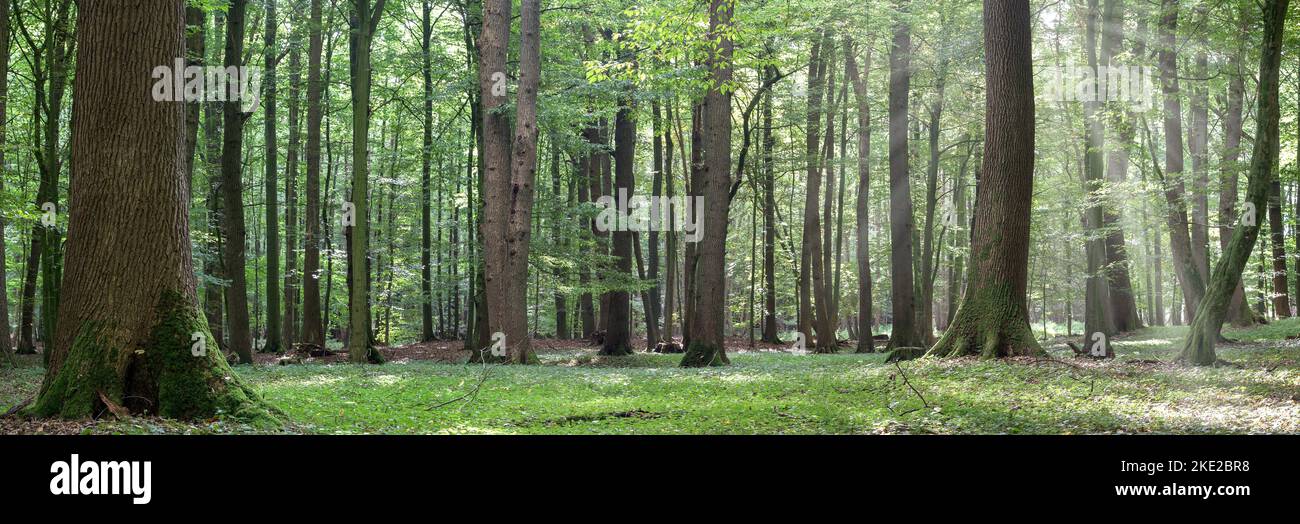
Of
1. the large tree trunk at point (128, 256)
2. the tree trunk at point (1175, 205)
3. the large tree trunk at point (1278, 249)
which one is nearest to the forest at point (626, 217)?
the large tree trunk at point (128, 256)

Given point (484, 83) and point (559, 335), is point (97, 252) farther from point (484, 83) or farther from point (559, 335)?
point (559, 335)

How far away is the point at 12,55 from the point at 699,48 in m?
21.3

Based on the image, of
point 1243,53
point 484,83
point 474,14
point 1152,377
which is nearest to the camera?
point 1152,377

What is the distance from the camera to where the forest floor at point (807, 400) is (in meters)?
6.34

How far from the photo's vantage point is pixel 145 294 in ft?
20.4

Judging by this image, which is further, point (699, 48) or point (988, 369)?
point (699, 48)

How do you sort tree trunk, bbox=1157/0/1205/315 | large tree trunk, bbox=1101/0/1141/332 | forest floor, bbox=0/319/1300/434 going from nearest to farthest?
forest floor, bbox=0/319/1300/434 → tree trunk, bbox=1157/0/1205/315 → large tree trunk, bbox=1101/0/1141/332

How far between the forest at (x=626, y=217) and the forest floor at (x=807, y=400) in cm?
7

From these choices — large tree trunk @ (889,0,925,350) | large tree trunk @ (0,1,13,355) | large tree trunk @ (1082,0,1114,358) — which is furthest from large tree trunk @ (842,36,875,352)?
large tree trunk @ (0,1,13,355)

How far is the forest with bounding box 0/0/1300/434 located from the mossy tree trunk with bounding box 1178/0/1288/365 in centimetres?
4

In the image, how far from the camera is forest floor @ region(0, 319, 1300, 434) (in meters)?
6.34

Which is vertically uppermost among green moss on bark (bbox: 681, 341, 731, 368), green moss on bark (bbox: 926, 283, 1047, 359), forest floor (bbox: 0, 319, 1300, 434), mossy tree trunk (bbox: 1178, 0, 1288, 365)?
mossy tree trunk (bbox: 1178, 0, 1288, 365)

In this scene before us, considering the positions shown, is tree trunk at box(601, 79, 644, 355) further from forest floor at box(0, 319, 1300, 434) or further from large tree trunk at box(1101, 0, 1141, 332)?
large tree trunk at box(1101, 0, 1141, 332)
